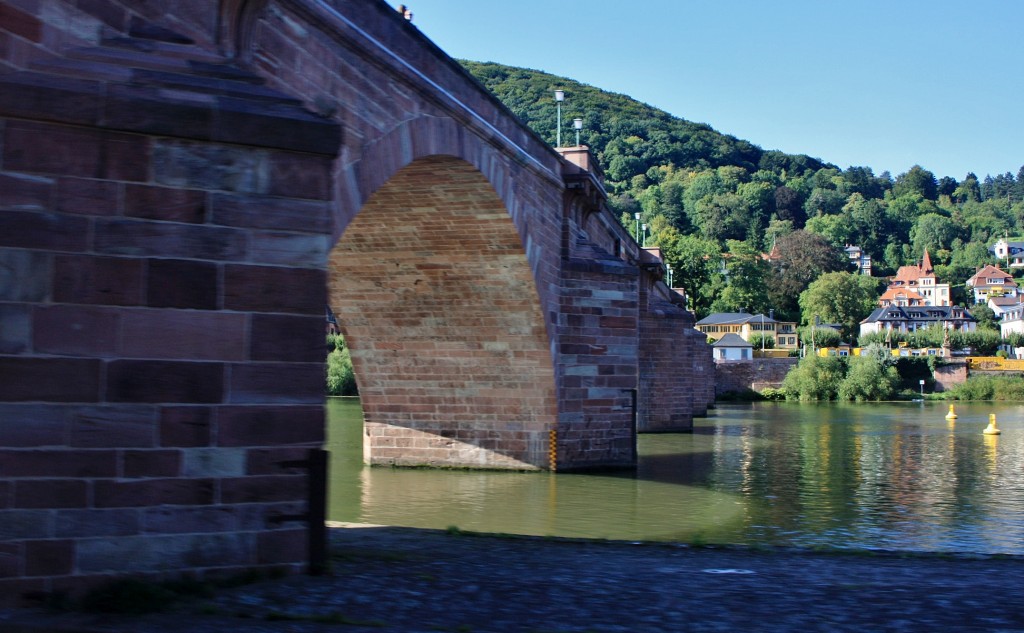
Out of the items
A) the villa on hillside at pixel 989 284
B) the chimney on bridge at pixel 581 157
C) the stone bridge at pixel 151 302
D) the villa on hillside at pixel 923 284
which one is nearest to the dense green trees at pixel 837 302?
the villa on hillside at pixel 923 284

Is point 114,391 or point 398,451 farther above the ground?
point 114,391

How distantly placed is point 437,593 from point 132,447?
149 centimetres

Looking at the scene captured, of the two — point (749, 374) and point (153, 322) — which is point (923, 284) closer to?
point (749, 374)

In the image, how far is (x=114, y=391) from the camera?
16.1ft

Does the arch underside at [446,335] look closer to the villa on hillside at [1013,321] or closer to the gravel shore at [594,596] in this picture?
the gravel shore at [594,596]

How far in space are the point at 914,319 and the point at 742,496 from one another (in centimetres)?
9211

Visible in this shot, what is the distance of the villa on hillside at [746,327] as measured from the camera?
300ft

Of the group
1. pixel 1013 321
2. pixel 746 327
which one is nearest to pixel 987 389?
pixel 746 327

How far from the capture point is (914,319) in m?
101

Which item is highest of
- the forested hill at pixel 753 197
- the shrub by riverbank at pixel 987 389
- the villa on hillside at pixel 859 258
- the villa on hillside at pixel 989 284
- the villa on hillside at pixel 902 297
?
the forested hill at pixel 753 197

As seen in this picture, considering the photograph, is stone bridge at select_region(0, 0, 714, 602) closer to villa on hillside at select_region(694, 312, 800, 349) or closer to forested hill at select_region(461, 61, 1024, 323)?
villa on hillside at select_region(694, 312, 800, 349)

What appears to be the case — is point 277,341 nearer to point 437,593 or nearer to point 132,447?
point 132,447

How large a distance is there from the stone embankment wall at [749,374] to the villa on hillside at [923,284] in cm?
6884

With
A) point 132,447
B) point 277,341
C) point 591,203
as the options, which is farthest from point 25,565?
point 591,203
